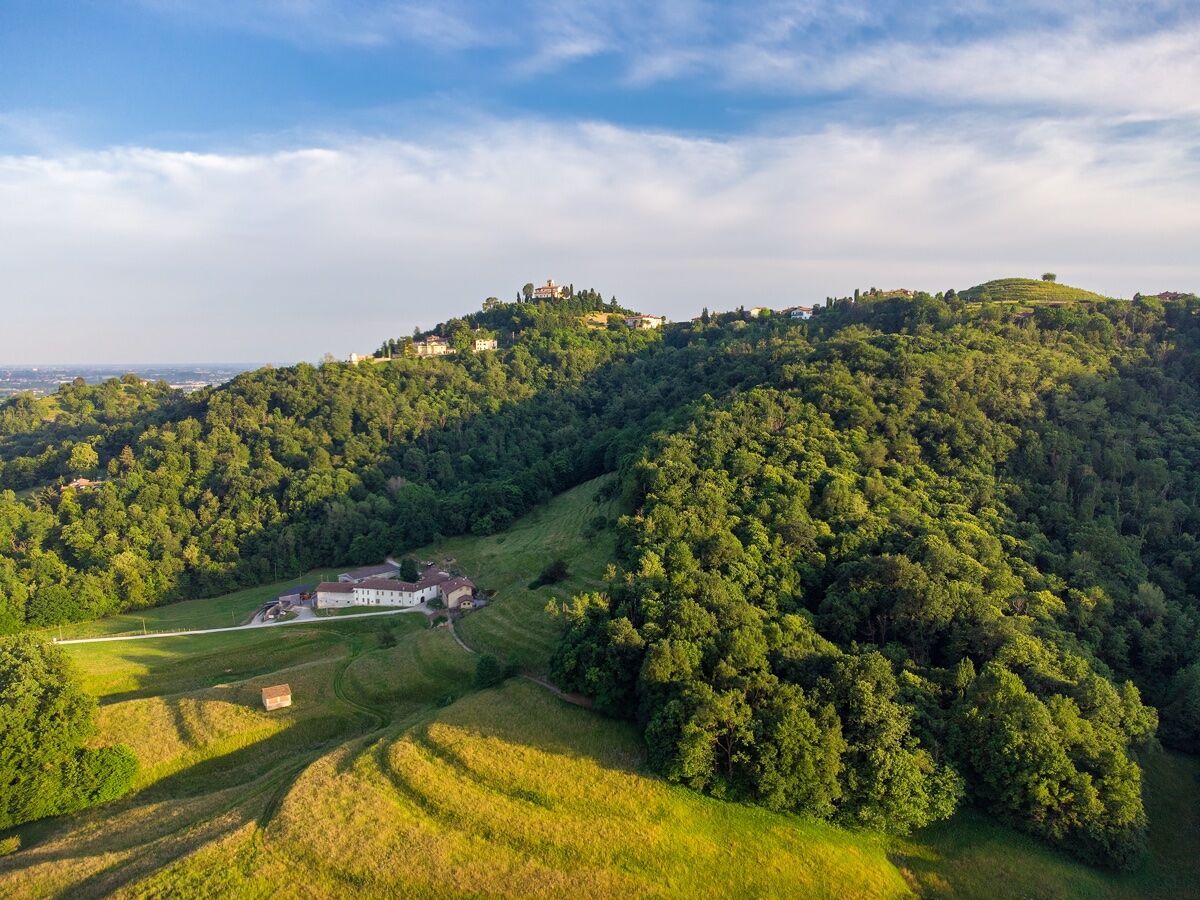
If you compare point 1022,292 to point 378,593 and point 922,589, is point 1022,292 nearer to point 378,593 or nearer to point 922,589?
point 922,589

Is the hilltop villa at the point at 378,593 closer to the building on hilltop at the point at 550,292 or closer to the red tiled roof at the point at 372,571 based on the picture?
the red tiled roof at the point at 372,571

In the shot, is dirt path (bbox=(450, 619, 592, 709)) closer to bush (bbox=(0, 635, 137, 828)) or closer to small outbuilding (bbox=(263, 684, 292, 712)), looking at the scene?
small outbuilding (bbox=(263, 684, 292, 712))

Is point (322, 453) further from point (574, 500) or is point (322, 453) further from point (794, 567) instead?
point (794, 567)

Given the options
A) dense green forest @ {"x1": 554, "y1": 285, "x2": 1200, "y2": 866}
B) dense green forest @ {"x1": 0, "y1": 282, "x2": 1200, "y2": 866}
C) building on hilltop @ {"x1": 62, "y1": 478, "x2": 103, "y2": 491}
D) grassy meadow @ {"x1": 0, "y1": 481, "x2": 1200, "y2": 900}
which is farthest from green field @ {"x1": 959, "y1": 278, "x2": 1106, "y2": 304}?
building on hilltop @ {"x1": 62, "y1": 478, "x2": 103, "y2": 491}

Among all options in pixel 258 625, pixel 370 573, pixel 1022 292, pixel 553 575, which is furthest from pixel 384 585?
pixel 1022 292

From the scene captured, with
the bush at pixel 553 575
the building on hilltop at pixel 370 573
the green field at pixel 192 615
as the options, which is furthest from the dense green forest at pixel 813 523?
the bush at pixel 553 575
